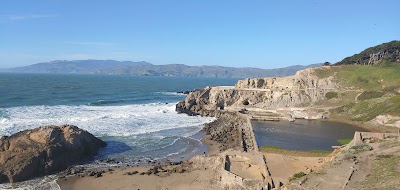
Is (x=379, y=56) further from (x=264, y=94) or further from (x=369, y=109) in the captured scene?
(x=369, y=109)

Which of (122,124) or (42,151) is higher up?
(42,151)

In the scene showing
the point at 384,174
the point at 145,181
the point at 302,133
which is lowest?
the point at 145,181

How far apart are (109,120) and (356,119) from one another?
3704 centimetres

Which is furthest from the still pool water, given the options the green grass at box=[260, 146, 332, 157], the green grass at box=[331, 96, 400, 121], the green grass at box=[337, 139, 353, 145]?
the green grass at box=[331, 96, 400, 121]

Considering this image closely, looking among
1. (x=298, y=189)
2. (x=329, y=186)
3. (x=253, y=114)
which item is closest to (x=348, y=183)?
(x=329, y=186)

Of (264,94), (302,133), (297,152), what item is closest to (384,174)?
(297,152)

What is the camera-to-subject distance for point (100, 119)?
5791 centimetres

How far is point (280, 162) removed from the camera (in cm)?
2995

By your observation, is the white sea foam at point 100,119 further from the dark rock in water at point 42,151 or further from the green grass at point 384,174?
the green grass at point 384,174

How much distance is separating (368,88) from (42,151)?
5588 cm

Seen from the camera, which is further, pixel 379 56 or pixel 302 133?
pixel 379 56

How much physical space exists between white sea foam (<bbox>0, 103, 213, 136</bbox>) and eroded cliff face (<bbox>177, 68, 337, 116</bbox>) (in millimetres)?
5068

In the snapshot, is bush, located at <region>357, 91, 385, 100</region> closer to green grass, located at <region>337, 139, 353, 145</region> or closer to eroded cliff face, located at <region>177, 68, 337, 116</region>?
eroded cliff face, located at <region>177, 68, 337, 116</region>

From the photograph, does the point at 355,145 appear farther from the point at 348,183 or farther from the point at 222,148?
the point at 222,148
